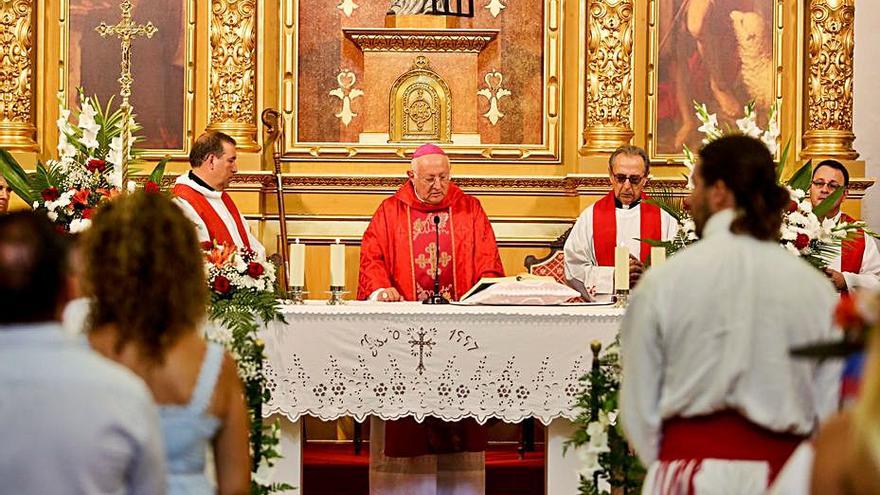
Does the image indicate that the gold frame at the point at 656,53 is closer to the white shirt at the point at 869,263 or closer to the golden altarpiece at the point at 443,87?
the golden altarpiece at the point at 443,87

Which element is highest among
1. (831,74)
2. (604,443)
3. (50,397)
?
(831,74)

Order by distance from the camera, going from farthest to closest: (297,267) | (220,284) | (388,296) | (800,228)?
1. (388,296)
2. (297,267)
3. (800,228)
4. (220,284)

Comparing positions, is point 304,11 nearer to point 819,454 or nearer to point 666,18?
point 666,18

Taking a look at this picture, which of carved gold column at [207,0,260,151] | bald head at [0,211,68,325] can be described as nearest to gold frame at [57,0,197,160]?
carved gold column at [207,0,260,151]

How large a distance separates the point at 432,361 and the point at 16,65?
4.37m

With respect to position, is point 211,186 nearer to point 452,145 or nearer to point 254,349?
point 452,145

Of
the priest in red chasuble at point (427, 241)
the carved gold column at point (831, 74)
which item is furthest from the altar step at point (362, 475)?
the carved gold column at point (831, 74)

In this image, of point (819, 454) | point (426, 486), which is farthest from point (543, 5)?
point (819, 454)

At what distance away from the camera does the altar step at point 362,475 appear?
8383mm

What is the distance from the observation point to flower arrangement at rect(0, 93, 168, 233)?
6641 mm

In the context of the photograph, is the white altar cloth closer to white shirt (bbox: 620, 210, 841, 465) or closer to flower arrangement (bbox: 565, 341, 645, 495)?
flower arrangement (bbox: 565, 341, 645, 495)

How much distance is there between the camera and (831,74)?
9633 mm

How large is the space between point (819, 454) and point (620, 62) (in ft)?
25.6

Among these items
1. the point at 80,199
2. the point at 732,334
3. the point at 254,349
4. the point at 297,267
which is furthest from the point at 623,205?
the point at 732,334
